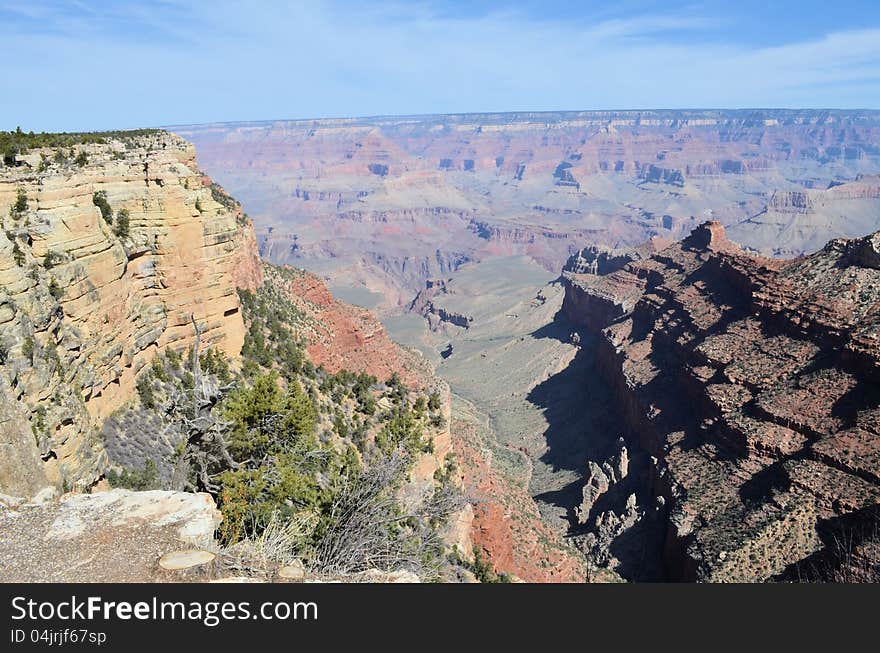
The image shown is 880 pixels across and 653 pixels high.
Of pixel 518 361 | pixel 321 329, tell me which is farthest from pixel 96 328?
pixel 518 361

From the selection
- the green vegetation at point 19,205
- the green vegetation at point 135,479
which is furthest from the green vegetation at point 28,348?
the green vegetation at point 19,205

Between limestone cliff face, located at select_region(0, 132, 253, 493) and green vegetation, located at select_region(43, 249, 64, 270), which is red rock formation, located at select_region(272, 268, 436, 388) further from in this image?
green vegetation, located at select_region(43, 249, 64, 270)

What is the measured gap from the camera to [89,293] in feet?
61.9

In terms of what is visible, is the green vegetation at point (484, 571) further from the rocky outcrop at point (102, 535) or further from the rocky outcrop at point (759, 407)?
the rocky outcrop at point (102, 535)

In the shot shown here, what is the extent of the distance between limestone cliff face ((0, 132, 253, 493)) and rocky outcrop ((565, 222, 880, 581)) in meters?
24.5

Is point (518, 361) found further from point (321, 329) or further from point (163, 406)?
point (163, 406)

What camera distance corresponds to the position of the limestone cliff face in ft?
49.1

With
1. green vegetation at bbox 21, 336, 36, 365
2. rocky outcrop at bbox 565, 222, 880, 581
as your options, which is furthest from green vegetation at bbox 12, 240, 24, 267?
rocky outcrop at bbox 565, 222, 880, 581

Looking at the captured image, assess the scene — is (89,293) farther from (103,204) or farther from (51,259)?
(103,204)

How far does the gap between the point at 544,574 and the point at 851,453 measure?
15832mm

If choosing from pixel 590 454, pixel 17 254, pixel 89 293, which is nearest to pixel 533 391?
pixel 590 454

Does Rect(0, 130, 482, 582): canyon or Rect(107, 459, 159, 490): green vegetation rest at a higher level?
Rect(0, 130, 482, 582): canyon

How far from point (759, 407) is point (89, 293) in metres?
34.8

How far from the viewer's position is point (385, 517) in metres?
15.1
